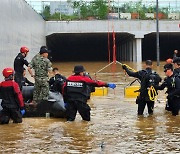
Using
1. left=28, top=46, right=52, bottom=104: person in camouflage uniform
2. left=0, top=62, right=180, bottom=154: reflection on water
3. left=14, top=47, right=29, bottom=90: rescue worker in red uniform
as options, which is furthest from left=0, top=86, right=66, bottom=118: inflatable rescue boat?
left=14, top=47, right=29, bottom=90: rescue worker in red uniform

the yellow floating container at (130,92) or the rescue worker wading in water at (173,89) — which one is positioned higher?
the rescue worker wading in water at (173,89)

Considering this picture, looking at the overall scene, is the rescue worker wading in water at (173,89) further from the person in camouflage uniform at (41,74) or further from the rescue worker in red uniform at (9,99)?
A: the rescue worker in red uniform at (9,99)

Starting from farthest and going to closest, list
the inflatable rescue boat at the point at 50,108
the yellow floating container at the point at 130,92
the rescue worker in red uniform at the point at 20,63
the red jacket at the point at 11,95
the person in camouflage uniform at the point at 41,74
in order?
the yellow floating container at the point at 130,92
the rescue worker in red uniform at the point at 20,63
the person in camouflage uniform at the point at 41,74
the inflatable rescue boat at the point at 50,108
the red jacket at the point at 11,95

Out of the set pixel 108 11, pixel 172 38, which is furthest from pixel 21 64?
pixel 172 38

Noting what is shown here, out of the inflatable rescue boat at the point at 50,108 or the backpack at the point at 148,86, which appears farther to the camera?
the backpack at the point at 148,86

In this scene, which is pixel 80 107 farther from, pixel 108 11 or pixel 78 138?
pixel 108 11

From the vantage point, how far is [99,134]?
9227mm

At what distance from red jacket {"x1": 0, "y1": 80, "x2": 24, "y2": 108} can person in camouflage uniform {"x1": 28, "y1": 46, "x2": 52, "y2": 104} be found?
3.55ft

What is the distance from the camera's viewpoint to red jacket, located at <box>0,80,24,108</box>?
1054 centimetres

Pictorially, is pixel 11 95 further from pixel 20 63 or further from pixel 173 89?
pixel 173 89

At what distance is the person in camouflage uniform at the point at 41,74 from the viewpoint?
11672 mm

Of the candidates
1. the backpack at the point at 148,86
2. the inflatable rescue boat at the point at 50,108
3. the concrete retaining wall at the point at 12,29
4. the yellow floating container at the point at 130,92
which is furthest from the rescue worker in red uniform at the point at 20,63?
the yellow floating container at the point at 130,92

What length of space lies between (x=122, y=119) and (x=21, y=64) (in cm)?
339

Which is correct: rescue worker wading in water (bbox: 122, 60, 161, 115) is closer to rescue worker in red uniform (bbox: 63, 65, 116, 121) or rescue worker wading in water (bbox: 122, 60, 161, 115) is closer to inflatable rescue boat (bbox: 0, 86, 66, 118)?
rescue worker in red uniform (bbox: 63, 65, 116, 121)
